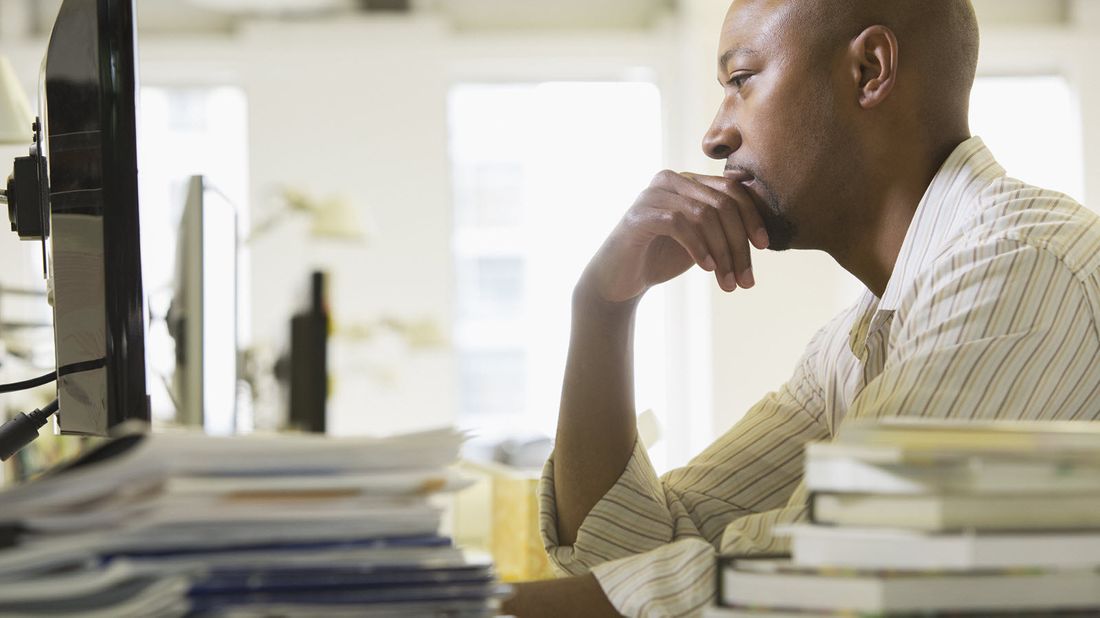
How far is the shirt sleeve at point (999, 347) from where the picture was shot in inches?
30.7

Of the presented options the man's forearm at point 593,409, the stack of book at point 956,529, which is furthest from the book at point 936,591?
the man's forearm at point 593,409

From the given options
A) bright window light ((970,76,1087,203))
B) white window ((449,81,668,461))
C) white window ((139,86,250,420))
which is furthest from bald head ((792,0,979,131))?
white window ((139,86,250,420))

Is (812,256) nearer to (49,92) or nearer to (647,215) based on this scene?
(647,215)

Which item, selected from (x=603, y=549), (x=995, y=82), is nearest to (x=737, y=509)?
(x=603, y=549)

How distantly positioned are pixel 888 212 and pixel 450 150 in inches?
203

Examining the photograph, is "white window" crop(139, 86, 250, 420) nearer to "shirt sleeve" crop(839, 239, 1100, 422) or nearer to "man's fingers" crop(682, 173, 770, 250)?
"man's fingers" crop(682, 173, 770, 250)

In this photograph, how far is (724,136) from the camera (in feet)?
3.98

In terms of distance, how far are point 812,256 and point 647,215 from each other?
448 cm

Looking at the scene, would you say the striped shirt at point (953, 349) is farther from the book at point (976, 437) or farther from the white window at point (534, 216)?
the white window at point (534, 216)

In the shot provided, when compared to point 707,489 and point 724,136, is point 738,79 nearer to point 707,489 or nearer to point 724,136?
point 724,136

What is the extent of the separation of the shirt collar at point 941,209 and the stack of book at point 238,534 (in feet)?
2.10

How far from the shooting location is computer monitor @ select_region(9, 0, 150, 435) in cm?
80

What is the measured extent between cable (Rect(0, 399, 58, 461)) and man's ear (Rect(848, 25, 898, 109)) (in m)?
0.81

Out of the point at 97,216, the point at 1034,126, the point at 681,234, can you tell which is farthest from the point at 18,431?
the point at 1034,126
